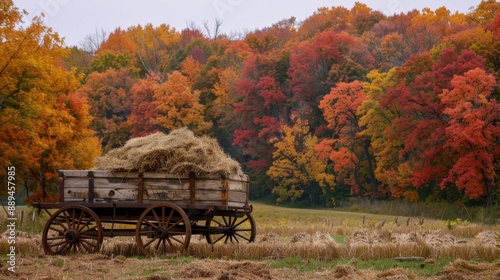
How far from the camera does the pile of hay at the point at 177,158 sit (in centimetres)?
1698

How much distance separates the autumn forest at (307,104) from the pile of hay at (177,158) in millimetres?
13162

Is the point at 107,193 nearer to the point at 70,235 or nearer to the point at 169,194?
the point at 70,235

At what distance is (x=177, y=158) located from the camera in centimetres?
1700

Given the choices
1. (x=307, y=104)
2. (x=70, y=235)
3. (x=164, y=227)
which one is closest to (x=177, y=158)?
(x=164, y=227)

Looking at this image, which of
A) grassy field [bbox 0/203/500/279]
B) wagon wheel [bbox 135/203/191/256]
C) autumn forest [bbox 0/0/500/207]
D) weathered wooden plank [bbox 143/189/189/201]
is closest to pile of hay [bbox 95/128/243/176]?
weathered wooden plank [bbox 143/189/189/201]

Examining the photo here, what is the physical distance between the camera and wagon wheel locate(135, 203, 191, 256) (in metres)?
16.7

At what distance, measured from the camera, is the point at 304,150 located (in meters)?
63.0

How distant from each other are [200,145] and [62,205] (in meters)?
3.15

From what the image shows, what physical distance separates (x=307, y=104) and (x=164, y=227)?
2008 inches

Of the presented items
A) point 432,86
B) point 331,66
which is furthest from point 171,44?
point 432,86

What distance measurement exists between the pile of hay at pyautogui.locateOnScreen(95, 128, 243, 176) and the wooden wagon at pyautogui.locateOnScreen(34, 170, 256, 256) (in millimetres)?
150

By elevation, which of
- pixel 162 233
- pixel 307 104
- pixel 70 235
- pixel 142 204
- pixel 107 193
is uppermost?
pixel 307 104

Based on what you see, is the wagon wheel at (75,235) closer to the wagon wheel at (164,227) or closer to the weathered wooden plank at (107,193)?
the weathered wooden plank at (107,193)

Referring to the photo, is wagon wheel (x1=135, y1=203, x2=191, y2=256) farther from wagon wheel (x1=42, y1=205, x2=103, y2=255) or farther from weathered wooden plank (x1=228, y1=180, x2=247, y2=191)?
weathered wooden plank (x1=228, y1=180, x2=247, y2=191)
